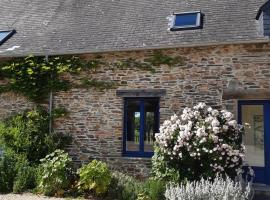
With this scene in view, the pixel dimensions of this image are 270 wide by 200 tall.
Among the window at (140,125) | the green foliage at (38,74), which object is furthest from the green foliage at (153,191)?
the green foliage at (38,74)

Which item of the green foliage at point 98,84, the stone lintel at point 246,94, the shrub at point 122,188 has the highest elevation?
the green foliage at point 98,84

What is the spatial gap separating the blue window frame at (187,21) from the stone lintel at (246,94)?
81.2 inches

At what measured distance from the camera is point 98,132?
11.0 meters

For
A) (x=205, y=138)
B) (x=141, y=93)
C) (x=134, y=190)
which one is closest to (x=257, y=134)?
(x=205, y=138)

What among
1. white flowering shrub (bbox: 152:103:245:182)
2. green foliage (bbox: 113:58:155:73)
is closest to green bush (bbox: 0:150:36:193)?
white flowering shrub (bbox: 152:103:245:182)

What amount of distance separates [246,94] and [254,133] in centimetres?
104

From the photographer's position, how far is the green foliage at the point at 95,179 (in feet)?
28.9

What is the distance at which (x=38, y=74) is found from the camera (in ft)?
38.5

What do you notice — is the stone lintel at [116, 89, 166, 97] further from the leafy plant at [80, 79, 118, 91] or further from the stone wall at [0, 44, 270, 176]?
the leafy plant at [80, 79, 118, 91]

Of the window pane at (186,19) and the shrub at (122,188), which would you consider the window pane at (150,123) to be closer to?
the shrub at (122,188)

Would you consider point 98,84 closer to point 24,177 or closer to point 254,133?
point 24,177

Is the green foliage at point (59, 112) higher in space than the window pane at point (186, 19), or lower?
lower

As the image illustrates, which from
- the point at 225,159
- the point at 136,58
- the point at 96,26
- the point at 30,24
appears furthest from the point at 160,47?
the point at 30,24

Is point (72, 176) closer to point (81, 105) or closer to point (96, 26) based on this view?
point (81, 105)
